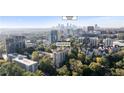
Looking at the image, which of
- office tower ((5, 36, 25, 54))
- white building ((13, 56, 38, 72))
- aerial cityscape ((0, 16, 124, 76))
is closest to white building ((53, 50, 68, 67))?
aerial cityscape ((0, 16, 124, 76))

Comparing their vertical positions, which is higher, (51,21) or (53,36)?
(51,21)

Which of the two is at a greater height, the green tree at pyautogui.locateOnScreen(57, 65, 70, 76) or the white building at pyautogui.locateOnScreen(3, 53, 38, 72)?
the white building at pyautogui.locateOnScreen(3, 53, 38, 72)

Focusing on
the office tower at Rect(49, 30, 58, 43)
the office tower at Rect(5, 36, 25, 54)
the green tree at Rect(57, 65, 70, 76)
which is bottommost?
the green tree at Rect(57, 65, 70, 76)

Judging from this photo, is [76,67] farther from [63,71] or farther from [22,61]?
[22,61]

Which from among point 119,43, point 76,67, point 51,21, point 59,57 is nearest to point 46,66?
point 59,57

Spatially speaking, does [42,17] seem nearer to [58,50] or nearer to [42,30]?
[42,30]

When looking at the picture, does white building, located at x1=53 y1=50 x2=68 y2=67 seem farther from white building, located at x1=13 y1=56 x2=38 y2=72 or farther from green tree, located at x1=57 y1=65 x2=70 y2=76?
white building, located at x1=13 y1=56 x2=38 y2=72
